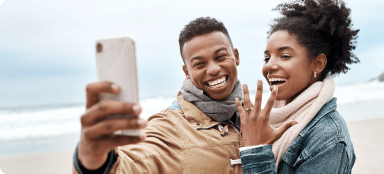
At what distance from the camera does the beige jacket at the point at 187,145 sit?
5.65ft

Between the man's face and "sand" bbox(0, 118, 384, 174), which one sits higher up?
the man's face

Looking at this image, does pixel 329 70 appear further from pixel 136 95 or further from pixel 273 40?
pixel 136 95

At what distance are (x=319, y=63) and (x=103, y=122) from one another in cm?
203

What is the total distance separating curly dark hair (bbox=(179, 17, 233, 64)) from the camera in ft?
7.47

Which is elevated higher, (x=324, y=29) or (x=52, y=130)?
(x=324, y=29)

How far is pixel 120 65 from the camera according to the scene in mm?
1045

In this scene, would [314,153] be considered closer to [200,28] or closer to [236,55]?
[236,55]

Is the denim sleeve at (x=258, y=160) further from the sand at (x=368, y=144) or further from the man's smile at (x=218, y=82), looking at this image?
the sand at (x=368, y=144)

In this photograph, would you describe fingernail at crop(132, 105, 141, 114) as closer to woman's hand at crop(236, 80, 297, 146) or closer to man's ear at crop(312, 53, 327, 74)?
woman's hand at crop(236, 80, 297, 146)

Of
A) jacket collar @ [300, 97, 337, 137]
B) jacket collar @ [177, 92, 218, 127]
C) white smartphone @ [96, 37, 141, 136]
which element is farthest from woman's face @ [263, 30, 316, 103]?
white smartphone @ [96, 37, 141, 136]

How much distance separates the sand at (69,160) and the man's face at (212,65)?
A: 177 inches

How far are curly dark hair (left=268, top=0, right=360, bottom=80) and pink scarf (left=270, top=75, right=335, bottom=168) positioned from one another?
0.86ft

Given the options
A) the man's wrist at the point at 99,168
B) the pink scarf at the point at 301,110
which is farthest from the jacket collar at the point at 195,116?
the man's wrist at the point at 99,168

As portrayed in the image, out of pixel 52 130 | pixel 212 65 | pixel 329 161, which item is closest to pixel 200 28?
pixel 212 65
